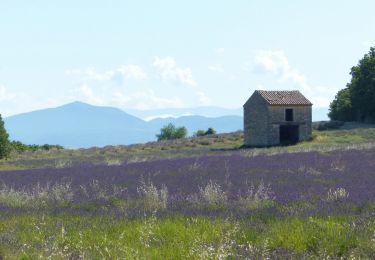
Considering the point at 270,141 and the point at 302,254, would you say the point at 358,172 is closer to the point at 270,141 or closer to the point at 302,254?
the point at 302,254

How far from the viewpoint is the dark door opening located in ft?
181

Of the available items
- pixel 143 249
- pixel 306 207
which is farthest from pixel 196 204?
pixel 143 249

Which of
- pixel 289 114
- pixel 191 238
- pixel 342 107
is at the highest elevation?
pixel 342 107

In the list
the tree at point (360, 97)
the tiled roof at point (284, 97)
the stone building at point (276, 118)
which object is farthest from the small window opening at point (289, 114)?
the tree at point (360, 97)

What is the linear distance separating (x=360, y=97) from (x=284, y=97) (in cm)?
1723

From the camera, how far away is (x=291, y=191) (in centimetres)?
1068

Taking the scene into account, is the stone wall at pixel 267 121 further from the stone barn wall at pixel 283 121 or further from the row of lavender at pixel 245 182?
the row of lavender at pixel 245 182

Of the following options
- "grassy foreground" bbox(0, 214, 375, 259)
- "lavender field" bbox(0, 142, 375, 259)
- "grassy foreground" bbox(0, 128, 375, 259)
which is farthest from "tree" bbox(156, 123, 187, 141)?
"grassy foreground" bbox(0, 214, 375, 259)

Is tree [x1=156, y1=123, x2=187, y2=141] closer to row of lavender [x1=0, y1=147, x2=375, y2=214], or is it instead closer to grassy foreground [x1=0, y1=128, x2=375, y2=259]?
row of lavender [x1=0, y1=147, x2=375, y2=214]

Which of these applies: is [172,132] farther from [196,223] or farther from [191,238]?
[191,238]

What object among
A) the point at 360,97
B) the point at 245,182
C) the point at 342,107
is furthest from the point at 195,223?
the point at 342,107

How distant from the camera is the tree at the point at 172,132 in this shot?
103 metres

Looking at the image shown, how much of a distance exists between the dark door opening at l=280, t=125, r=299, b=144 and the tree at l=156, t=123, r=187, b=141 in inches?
1864

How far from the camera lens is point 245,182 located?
12773 millimetres
